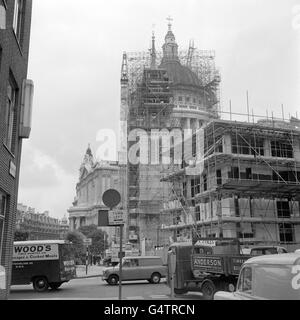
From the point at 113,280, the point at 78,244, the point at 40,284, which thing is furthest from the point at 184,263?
the point at 78,244

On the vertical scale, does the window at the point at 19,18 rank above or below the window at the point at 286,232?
above

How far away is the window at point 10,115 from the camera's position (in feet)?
38.5

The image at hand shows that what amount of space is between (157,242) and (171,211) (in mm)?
9011

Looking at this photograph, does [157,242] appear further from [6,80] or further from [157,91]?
[6,80]

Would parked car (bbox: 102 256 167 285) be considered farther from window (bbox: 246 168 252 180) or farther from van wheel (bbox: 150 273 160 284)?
window (bbox: 246 168 252 180)

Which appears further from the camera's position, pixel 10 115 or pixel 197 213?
pixel 197 213

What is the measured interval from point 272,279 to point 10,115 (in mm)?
9459

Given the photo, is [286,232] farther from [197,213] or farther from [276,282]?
[276,282]

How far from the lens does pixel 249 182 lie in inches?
1225

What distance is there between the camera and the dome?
209 feet

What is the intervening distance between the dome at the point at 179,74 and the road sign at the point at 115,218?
54937mm

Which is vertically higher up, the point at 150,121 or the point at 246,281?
the point at 150,121

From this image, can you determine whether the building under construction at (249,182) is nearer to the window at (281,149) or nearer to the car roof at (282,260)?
the window at (281,149)

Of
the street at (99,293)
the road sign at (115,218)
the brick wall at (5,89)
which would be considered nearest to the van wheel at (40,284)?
the street at (99,293)
